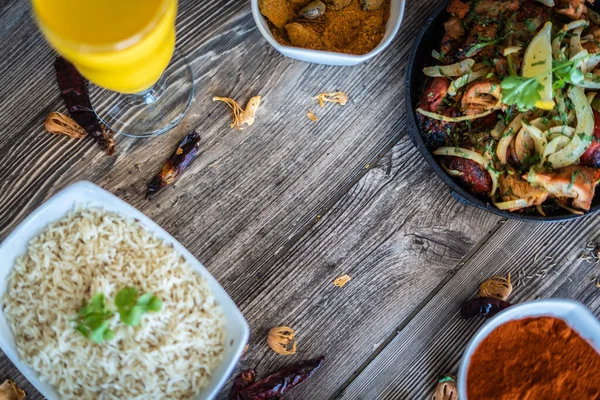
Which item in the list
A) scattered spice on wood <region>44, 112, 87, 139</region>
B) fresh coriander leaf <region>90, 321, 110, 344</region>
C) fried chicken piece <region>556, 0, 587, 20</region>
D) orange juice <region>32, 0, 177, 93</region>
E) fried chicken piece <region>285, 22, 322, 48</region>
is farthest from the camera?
scattered spice on wood <region>44, 112, 87, 139</region>

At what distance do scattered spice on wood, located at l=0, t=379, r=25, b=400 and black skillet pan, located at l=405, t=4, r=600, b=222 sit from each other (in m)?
1.29

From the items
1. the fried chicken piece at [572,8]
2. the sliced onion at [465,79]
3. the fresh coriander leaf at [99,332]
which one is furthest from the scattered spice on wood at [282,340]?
the fried chicken piece at [572,8]

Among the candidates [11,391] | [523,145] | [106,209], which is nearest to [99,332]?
[106,209]

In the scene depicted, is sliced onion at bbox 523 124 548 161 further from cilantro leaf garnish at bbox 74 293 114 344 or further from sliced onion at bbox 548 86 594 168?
cilantro leaf garnish at bbox 74 293 114 344

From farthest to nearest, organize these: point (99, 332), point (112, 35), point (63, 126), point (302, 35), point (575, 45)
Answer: point (63, 126) → point (302, 35) → point (575, 45) → point (99, 332) → point (112, 35)

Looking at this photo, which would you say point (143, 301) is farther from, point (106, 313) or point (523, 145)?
point (523, 145)

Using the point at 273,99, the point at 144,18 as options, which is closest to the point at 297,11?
the point at 273,99

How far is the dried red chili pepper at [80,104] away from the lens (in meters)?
1.73

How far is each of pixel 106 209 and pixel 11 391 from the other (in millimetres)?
583

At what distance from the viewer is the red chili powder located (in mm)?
1623

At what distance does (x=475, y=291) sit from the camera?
1764 mm

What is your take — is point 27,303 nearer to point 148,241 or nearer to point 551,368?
point 148,241

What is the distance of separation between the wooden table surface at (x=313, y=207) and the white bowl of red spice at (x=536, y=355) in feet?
0.38

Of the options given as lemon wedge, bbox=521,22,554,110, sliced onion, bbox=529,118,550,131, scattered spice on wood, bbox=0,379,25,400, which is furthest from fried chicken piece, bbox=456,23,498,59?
scattered spice on wood, bbox=0,379,25,400
